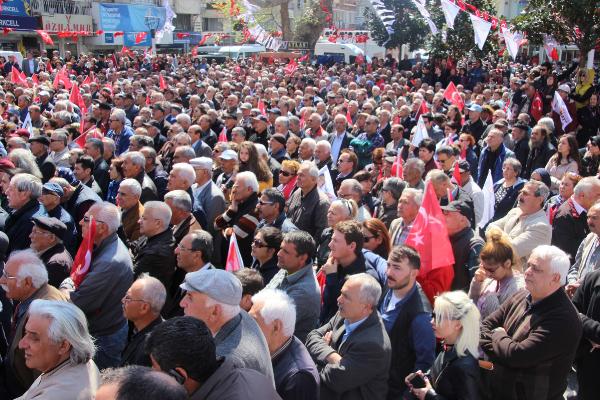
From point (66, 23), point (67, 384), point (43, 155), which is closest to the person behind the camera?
point (67, 384)

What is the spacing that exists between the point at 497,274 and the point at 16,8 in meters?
33.9

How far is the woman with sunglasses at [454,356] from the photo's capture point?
3.17 metres

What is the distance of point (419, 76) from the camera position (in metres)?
22.4

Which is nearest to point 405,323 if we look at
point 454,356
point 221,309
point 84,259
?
point 454,356

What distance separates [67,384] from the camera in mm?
2846

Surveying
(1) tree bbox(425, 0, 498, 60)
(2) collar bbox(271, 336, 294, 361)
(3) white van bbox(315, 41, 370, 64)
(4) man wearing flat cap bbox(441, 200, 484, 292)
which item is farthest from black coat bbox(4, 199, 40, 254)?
(3) white van bbox(315, 41, 370, 64)

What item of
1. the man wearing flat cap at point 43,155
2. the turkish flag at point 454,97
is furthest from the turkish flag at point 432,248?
the turkish flag at point 454,97

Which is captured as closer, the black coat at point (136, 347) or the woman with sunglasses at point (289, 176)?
the black coat at point (136, 347)

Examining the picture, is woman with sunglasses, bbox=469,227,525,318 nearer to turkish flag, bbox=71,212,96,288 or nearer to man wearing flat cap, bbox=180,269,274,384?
man wearing flat cap, bbox=180,269,274,384

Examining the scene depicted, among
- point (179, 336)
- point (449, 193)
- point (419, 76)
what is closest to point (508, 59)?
point (419, 76)

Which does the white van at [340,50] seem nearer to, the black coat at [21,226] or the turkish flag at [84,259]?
the black coat at [21,226]

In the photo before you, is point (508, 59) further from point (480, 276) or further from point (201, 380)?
point (201, 380)

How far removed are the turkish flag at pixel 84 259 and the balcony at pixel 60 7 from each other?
33.0 metres

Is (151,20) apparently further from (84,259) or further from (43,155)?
(84,259)
